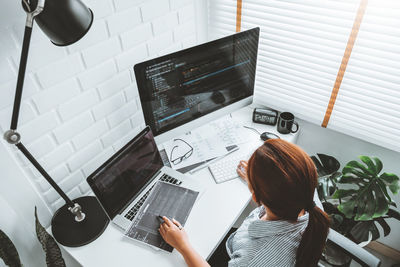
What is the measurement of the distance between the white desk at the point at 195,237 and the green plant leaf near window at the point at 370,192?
1.90 ft

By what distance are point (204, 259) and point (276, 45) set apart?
50.7 inches

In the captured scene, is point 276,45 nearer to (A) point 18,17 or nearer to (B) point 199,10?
(B) point 199,10

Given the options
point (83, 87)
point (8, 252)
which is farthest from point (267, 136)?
point (8, 252)

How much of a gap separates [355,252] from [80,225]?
1176 mm

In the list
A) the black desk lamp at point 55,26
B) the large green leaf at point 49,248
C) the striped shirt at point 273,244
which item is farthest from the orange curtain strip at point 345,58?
the large green leaf at point 49,248

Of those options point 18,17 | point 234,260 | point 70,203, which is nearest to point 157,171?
point 70,203

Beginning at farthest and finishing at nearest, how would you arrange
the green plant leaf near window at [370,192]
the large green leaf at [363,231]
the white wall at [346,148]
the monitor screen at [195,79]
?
the white wall at [346,148], the large green leaf at [363,231], the green plant leaf near window at [370,192], the monitor screen at [195,79]

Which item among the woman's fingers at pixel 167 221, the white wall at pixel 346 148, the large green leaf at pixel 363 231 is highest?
Result: the woman's fingers at pixel 167 221

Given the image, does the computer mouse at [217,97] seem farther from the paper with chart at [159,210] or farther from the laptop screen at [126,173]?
the paper with chart at [159,210]

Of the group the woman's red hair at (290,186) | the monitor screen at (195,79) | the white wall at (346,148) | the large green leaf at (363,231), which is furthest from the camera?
the white wall at (346,148)

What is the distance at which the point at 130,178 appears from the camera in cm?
130

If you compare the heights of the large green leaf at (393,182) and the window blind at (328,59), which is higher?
the window blind at (328,59)

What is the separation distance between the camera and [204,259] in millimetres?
1114

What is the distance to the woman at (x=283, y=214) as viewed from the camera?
90cm
